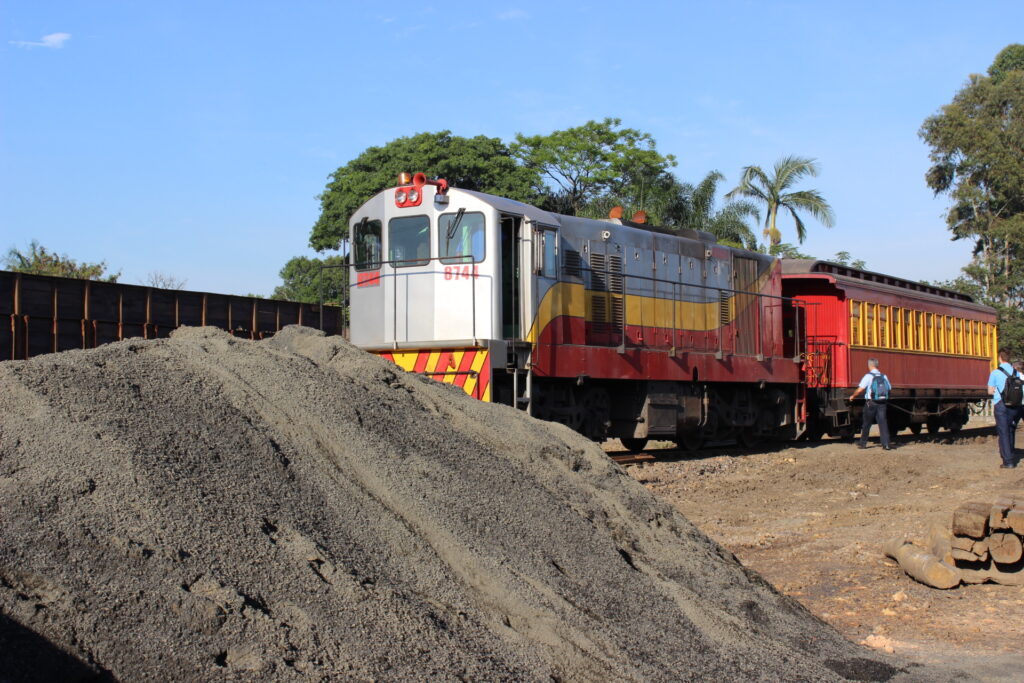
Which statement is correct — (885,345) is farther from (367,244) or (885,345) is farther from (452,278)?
(367,244)

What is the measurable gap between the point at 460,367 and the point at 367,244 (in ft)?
9.21

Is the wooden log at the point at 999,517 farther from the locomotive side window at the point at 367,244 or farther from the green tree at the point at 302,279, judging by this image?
the green tree at the point at 302,279

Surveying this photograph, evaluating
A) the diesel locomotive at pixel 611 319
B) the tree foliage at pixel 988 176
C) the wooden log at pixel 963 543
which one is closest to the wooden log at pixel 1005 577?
the wooden log at pixel 963 543

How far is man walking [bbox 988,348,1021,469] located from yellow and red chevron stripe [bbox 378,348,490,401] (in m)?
7.67

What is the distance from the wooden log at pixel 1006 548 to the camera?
8.04 metres

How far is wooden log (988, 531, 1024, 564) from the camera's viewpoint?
26.4 feet

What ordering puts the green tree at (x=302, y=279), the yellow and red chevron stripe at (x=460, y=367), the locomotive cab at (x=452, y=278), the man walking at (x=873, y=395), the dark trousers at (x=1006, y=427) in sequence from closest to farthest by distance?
the yellow and red chevron stripe at (x=460, y=367) → the locomotive cab at (x=452, y=278) → the dark trousers at (x=1006, y=427) → the man walking at (x=873, y=395) → the green tree at (x=302, y=279)

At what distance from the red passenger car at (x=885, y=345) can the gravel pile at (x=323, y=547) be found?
1380 centimetres

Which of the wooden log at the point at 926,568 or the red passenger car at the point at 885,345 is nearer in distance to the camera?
the wooden log at the point at 926,568

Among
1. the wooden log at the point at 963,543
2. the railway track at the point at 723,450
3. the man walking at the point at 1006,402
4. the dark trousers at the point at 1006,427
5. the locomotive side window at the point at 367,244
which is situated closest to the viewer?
the wooden log at the point at 963,543

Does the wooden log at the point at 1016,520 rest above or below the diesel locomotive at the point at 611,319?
below

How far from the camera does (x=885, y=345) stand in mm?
21594

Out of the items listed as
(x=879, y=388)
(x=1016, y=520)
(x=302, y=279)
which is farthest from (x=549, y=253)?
(x=302, y=279)

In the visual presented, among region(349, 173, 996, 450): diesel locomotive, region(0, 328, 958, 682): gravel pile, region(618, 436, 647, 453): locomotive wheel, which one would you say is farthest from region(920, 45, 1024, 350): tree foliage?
region(0, 328, 958, 682): gravel pile
